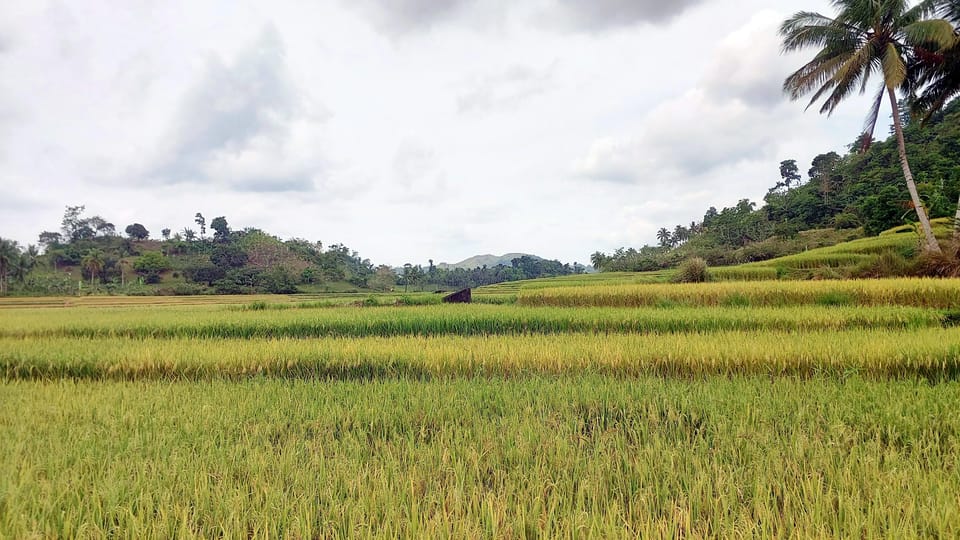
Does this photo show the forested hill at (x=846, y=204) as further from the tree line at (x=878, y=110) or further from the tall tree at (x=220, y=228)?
the tall tree at (x=220, y=228)

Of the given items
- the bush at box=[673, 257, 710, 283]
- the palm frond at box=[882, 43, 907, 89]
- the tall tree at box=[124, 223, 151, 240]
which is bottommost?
the bush at box=[673, 257, 710, 283]

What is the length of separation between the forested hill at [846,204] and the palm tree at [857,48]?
3729 millimetres

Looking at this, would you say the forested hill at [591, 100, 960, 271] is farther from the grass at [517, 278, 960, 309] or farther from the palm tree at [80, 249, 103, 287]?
the palm tree at [80, 249, 103, 287]

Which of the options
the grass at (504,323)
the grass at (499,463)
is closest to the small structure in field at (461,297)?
the grass at (504,323)

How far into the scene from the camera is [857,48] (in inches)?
448

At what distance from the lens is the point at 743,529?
1.41m

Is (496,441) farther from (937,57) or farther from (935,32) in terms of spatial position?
(937,57)

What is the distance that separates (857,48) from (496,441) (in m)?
16.7

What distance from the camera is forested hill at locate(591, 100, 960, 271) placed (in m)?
19.2

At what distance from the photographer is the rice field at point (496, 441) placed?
1.50m

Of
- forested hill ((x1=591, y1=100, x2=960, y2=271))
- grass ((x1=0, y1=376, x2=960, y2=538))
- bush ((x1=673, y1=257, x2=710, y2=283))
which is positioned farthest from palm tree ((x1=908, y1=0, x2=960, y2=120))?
grass ((x1=0, y1=376, x2=960, y2=538))

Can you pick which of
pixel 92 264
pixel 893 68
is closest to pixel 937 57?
pixel 893 68

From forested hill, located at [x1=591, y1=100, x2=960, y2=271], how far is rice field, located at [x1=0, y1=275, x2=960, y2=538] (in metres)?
13.8

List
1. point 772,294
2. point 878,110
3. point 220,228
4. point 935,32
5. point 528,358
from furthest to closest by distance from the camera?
point 220,228, point 878,110, point 935,32, point 772,294, point 528,358
